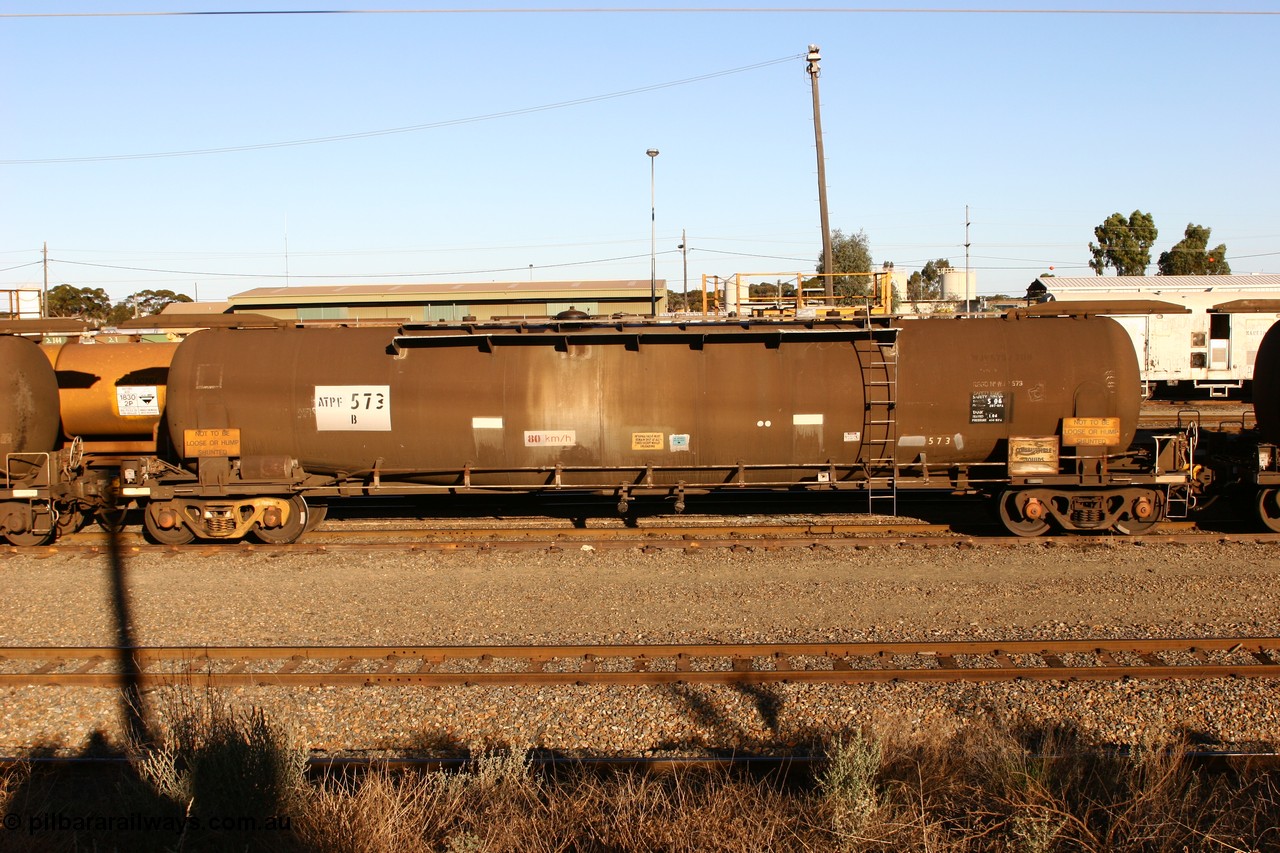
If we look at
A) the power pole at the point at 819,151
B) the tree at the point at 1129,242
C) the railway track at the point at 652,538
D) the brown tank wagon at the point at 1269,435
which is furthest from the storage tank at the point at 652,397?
the tree at the point at 1129,242

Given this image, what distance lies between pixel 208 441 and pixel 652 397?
22.2 ft

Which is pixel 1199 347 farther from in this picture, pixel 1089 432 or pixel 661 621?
pixel 661 621

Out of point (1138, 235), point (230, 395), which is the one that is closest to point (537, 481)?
point (230, 395)

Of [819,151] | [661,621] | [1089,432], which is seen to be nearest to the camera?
[661,621]

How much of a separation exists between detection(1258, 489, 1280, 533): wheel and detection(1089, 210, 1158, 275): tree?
74.9 m

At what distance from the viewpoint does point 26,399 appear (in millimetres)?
13289

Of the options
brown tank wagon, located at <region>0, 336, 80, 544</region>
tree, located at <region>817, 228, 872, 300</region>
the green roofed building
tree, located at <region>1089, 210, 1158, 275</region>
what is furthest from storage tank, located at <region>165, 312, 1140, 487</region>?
tree, located at <region>1089, 210, 1158, 275</region>

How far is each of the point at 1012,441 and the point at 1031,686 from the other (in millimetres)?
6035

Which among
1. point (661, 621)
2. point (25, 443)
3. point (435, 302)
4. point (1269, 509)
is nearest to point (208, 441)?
point (25, 443)

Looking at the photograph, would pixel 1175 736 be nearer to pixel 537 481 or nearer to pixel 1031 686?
pixel 1031 686

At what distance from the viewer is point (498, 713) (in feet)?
23.1

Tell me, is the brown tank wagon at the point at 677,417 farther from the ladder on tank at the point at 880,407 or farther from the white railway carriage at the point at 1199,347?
the white railway carriage at the point at 1199,347

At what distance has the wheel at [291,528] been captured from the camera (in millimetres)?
13125

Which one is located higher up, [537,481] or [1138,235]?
[1138,235]
